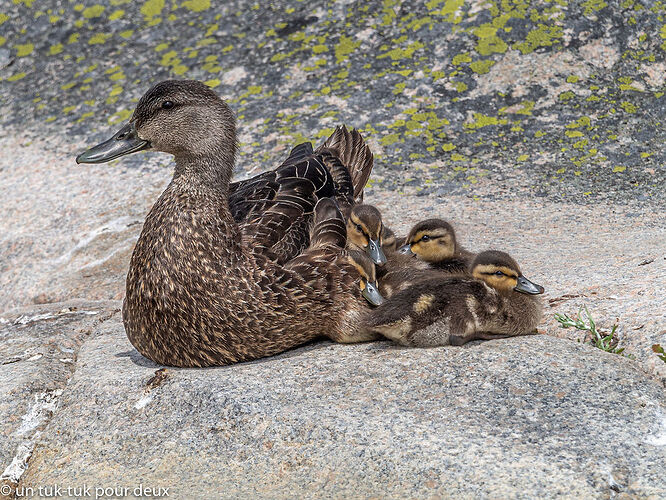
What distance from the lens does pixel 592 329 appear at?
13.9ft

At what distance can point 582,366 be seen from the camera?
3863 millimetres

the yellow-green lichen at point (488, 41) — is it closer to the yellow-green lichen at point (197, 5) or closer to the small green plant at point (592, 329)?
the yellow-green lichen at point (197, 5)

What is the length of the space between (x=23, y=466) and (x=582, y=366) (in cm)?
269

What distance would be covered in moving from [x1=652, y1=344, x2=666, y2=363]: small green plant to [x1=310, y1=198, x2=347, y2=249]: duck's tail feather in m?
1.88

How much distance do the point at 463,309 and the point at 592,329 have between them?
2.19ft

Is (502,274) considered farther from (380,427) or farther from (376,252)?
(380,427)

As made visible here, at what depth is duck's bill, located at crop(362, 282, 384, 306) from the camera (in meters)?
4.60

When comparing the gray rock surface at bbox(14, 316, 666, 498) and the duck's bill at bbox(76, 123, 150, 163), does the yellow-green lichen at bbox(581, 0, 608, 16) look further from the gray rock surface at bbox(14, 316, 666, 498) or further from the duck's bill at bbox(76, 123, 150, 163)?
the duck's bill at bbox(76, 123, 150, 163)

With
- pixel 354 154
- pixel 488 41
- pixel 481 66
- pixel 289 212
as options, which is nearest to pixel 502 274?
pixel 289 212

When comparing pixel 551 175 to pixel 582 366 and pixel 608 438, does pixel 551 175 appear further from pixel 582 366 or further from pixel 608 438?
pixel 608 438

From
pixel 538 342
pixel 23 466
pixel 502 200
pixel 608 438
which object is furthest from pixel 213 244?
pixel 502 200

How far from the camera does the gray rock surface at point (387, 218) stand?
3459 mm

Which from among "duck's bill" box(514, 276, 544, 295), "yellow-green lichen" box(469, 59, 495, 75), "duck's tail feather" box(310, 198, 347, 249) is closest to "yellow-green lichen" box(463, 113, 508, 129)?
"yellow-green lichen" box(469, 59, 495, 75)

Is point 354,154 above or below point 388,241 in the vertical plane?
above
